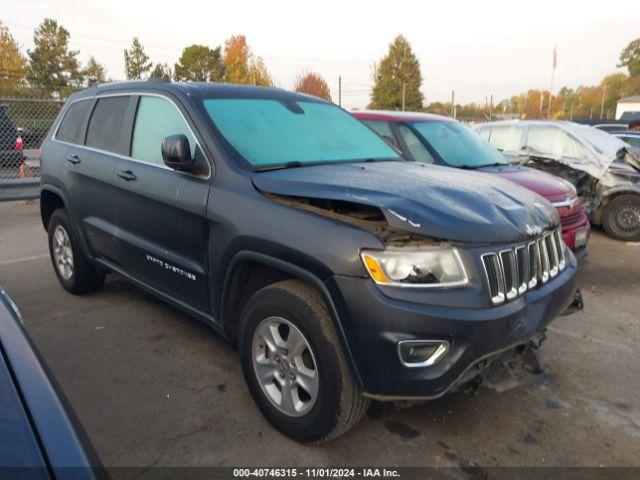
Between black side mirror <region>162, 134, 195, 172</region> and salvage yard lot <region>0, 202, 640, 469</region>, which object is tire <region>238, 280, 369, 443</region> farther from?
black side mirror <region>162, 134, 195, 172</region>

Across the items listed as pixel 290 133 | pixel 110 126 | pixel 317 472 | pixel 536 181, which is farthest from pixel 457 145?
pixel 317 472

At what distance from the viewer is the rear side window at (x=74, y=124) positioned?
4.38 metres

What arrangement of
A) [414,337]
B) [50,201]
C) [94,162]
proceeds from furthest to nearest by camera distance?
1. [50,201]
2. [94,162]
3. [414,337]

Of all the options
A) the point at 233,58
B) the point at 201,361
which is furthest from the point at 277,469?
the point at 233,58

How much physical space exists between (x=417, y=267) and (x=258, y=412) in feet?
4.46

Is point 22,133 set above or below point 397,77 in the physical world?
below

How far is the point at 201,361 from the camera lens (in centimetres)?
346

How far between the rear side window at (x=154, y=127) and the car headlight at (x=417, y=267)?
1.57 metres

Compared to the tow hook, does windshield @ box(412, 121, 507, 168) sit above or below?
above

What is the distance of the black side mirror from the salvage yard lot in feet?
4.56

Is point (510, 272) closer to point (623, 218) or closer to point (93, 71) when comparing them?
point (623, 218)

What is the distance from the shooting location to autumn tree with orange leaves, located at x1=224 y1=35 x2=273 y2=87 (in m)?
42.4

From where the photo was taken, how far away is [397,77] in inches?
2232

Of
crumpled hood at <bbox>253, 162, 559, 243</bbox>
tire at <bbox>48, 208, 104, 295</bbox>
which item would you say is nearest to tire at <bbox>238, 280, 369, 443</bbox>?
crumpled hood at <bbox>253, 162, 559, 243</bbox>
